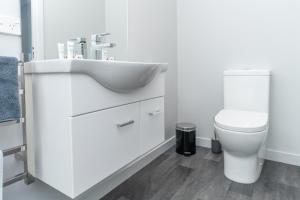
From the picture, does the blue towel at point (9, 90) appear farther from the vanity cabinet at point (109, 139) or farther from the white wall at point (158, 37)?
the white wall at point (158, 37)

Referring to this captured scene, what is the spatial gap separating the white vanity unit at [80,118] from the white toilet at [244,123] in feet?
2.11

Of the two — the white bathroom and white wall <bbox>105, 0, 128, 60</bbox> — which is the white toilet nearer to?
the white bathroom

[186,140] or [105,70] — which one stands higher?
[105,70]

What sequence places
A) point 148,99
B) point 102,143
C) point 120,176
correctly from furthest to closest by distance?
point 120,176
point 148,99
point 102,143

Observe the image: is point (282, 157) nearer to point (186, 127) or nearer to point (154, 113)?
point (186, 127)

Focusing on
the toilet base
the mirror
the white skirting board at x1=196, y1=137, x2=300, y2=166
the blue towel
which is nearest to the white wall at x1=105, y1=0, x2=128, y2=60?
the mirror

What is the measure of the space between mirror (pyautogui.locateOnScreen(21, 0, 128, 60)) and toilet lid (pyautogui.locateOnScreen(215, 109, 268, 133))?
80 centimetres

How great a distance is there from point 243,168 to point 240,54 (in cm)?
94

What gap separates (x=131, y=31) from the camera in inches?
57.6

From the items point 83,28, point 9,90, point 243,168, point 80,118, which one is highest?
point 83,28

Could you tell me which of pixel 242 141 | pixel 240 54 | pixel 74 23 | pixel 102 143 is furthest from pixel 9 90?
pixel 240 54

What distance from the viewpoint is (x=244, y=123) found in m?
1.30

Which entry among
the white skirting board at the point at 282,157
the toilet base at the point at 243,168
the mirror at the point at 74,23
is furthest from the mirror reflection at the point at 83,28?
the white skirting board at the point at 282,157

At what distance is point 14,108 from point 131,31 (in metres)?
0.91
